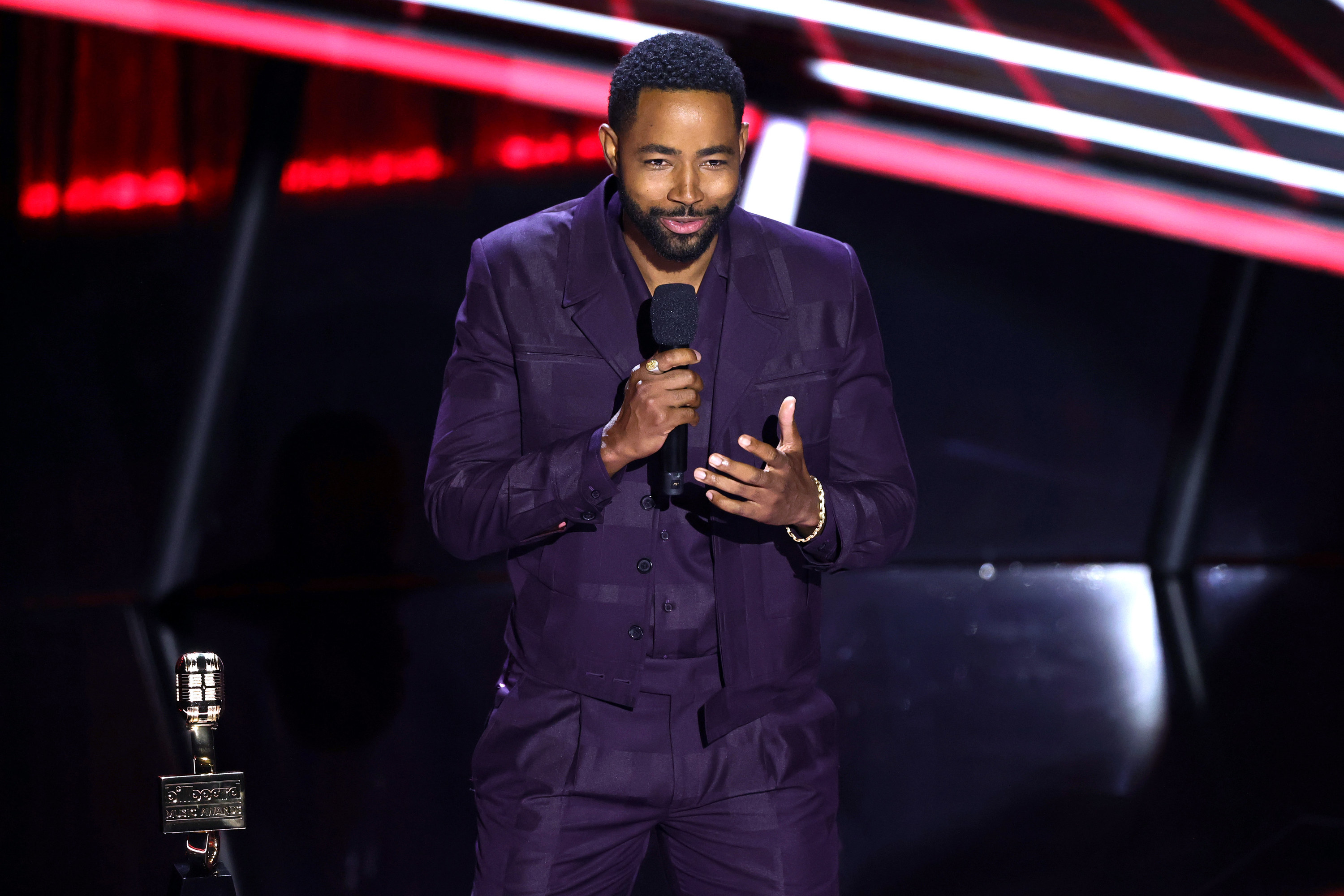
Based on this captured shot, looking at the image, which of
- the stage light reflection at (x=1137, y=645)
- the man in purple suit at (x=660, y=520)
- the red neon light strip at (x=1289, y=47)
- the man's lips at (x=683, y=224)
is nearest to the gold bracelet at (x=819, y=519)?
the man in purple suit at (x=660, y=520)

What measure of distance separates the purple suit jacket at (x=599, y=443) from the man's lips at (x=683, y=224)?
0.12m

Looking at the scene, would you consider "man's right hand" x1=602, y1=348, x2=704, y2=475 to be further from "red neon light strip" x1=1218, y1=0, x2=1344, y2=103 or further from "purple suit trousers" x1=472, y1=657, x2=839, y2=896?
"red neon light strip" x1=1218, y1=0, x2=1344, y2=103

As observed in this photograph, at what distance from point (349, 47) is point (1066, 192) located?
3264mm

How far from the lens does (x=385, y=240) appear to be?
217 inches

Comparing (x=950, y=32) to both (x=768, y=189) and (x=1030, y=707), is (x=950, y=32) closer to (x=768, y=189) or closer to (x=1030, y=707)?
(x=768, y=189)

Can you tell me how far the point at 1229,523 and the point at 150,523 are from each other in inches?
192

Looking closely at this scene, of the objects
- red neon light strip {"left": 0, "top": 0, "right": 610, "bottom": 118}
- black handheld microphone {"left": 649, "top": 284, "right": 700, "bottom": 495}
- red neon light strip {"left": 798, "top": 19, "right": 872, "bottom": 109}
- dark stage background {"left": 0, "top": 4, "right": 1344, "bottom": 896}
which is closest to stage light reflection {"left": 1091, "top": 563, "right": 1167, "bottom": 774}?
dark stage background {"left": 0, "top": 4, "right": 1344, "bottom": 896}

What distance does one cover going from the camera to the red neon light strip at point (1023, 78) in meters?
5.70

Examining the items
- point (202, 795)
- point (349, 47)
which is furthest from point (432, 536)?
point (202, 795)

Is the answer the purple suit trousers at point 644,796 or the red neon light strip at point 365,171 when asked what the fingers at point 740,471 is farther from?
the red neon light strip at point 365,171

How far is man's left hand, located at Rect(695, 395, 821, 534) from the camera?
1.36 m

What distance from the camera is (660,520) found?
1555 millimetres

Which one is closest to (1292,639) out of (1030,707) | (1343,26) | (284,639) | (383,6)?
(1030,707)

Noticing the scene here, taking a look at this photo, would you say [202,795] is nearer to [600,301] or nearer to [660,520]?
[660,520]
